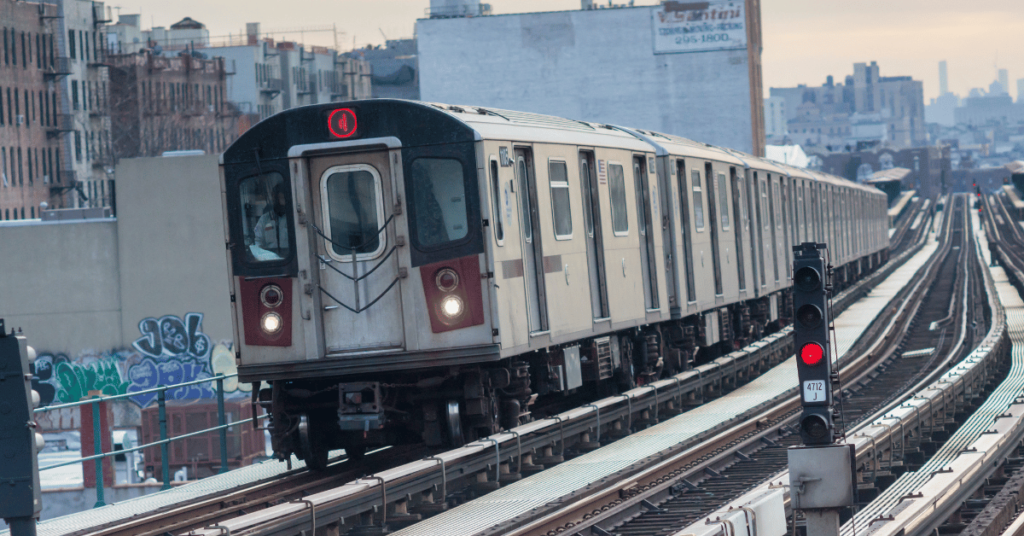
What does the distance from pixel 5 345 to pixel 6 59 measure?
260 ft

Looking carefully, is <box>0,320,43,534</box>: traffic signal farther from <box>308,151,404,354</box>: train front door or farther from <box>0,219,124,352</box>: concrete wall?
<box>0,219,124,352</box>: concrete wall

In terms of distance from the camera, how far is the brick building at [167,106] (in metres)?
92.2

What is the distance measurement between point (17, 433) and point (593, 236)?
8.74 metres

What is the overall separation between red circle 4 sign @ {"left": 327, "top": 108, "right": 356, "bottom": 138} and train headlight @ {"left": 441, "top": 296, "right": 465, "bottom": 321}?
1679 millimetres

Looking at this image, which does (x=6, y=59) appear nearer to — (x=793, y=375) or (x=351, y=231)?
(x=793, y=375)

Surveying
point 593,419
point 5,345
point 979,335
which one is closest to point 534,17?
point 979,335

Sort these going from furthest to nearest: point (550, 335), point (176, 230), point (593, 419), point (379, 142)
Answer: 1. point (176, 230)
2. point (593, 419)
3. point (550, 335)
4. point (379, 142)

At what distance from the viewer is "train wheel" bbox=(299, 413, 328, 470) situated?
12.6m

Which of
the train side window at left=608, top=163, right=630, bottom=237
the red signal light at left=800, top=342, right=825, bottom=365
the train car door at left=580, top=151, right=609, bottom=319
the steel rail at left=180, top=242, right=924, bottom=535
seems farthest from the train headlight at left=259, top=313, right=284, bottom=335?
the red signal light at left=800, top=342, right=825, bottom=365

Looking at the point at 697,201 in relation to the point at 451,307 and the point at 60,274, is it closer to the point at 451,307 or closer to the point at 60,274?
the point at 451,307

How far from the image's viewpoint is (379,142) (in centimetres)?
1212

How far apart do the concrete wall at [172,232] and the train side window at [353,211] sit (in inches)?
887

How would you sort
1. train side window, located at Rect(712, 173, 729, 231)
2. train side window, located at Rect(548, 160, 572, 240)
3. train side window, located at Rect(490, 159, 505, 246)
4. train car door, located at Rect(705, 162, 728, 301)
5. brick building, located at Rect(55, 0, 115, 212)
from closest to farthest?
train side window, located at Rect(490, 159, 505, 246)
train side window, located at Rect(548, 160, 572, 240)
train car door, located at Rect(705, 162, 728, 301)
train side window, located at Rect(712, 173, 729, 231)
brick building, located at Rect(55, 0, 115, 212)

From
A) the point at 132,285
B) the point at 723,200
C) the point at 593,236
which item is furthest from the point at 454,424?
the point at 132,285
